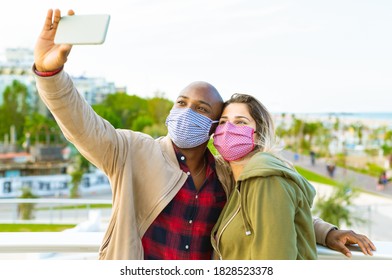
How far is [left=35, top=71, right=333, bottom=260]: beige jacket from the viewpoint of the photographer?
4.86 ft

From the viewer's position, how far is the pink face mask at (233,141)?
1.66 meters

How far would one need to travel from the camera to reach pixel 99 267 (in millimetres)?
1646

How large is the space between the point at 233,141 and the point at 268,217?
0.38 meters

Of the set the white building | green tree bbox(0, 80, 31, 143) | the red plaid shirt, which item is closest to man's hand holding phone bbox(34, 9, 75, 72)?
the red plaid shirt

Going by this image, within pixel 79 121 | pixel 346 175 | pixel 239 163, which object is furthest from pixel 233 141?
pixel 346 175

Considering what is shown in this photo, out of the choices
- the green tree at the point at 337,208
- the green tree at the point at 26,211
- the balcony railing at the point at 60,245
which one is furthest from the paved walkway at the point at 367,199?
the balcony railing at the point at 60,245

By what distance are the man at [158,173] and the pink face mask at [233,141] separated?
0.19 ft

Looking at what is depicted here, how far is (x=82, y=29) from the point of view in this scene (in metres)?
1.30

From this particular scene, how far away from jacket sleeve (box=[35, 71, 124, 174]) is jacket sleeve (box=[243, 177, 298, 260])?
1.59 feet

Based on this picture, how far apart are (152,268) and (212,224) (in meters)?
0.24

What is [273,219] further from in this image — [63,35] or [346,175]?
[346,175]

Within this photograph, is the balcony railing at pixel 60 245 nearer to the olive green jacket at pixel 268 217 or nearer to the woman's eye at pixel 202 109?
the olive green jacket at pixel 268 217

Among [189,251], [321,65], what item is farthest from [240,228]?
[321,65]

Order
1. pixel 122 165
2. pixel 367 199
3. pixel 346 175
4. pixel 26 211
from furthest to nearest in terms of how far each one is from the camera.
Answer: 1. pixel 346 175
2. pixel 367 199
3. pixel 26 211
4. pixel 122 165
